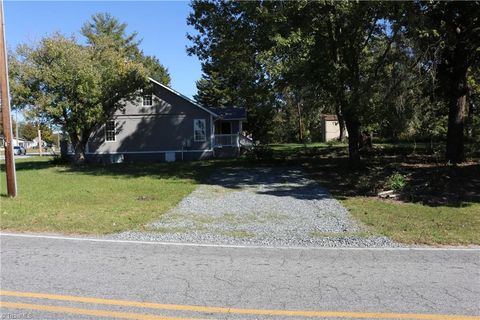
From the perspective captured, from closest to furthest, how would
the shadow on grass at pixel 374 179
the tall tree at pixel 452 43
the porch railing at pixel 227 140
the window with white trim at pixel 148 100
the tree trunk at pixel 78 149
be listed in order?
the shadow on grass at pixel 374 179 < the tall tree at pixel 452 43 < the tree trunk at pixel 78 149 < the window with white trim at pixel 148 100 < the porch railing at pixel 227 140

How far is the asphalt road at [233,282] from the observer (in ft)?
15.8

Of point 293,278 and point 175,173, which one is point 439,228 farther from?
point 175,173

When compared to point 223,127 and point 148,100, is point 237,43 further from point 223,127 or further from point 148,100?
point 223,127

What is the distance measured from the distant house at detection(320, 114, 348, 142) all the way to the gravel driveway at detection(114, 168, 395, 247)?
48.4 meters

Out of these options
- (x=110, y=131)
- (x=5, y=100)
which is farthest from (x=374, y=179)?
(x=110, y=131)

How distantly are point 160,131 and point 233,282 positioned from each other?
28198mm

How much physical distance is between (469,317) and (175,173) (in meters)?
18.7

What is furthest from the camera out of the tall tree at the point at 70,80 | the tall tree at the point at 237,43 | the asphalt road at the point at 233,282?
the tall tree at the point at 70,80

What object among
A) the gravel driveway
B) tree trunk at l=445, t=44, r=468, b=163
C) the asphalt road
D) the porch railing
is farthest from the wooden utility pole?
the porch railing

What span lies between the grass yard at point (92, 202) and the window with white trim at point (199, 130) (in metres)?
12.5

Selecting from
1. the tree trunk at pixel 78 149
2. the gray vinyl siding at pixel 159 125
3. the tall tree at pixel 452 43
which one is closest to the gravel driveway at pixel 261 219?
the tall tree at pixel 452 43

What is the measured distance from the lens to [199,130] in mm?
33188

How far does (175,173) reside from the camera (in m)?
22.4

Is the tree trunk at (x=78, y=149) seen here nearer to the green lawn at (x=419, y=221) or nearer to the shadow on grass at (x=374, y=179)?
the shadow on grass at (x=374, y=179)
